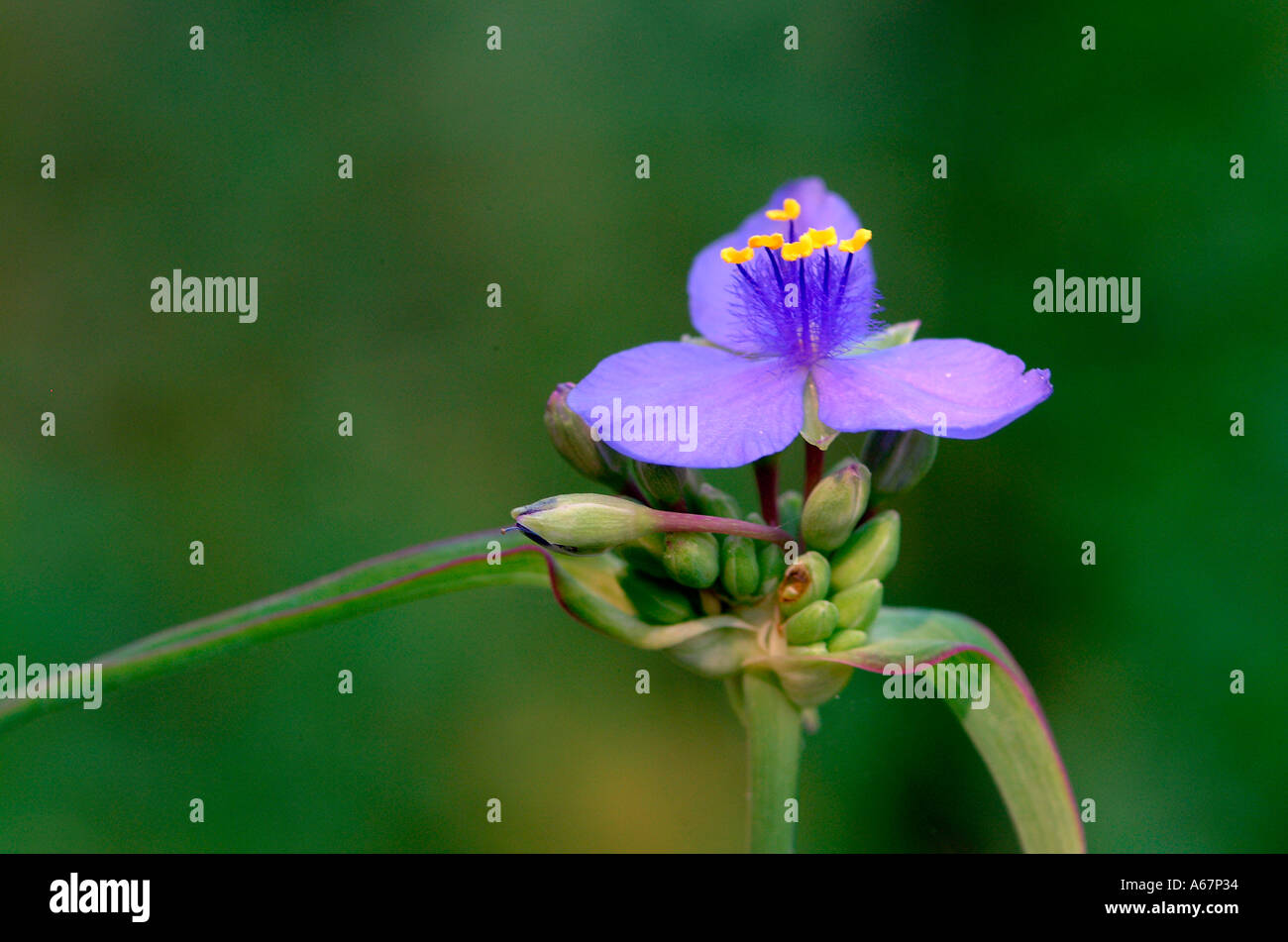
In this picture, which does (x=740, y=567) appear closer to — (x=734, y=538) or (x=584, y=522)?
(x=734, y=538)

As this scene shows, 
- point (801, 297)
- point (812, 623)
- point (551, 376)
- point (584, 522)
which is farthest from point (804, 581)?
point (551, 376)

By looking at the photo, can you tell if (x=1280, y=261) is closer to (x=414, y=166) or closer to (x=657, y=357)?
(x=657, y=357)

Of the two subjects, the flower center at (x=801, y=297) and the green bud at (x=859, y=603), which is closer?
the green bud at (x=859, y=603)

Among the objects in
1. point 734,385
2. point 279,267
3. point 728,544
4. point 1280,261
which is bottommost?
point 728,544

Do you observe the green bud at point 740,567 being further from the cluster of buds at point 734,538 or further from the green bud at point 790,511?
the green bud at point 790,511

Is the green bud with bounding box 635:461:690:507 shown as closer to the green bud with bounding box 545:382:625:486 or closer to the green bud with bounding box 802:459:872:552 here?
the green bud with bounding box 545:382:625:486

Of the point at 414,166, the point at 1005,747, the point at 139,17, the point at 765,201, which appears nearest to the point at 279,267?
the point at 414,166

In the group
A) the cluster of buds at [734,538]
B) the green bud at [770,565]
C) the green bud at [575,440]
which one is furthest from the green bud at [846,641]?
the green bud at [575,440]

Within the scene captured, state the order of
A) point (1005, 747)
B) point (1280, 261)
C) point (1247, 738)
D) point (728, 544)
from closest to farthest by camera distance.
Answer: point (728, 544), point (1005, 747), point (1247, 738), point (1280, 261)
